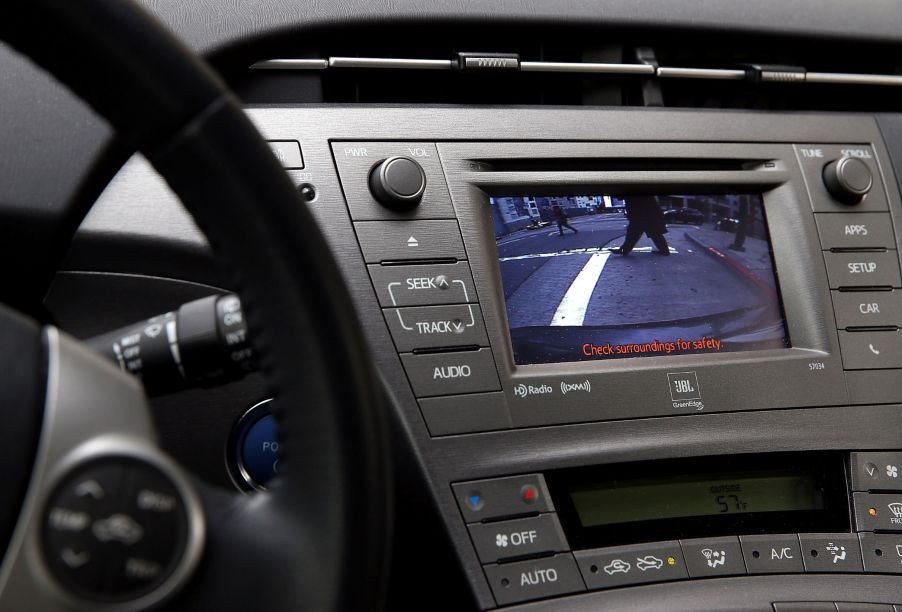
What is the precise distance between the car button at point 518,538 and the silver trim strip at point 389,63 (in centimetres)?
55

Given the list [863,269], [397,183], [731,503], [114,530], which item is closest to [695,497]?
[731,503]

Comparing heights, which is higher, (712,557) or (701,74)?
(701,74)

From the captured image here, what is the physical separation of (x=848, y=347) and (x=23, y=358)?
3.22 ft

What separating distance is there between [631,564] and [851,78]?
30.6 inches

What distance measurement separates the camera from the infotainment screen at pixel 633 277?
3.44 ft

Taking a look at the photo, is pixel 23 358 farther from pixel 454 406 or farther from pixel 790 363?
pixel 790 363

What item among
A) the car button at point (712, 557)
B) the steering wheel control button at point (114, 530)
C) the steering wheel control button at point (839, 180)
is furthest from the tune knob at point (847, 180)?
the steering wheel control button at point (114, 530)

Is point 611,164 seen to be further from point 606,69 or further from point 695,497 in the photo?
point 695,497

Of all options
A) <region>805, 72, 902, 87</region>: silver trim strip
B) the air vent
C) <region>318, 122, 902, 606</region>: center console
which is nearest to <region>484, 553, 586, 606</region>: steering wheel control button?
<region>318, 122, 902, 606</region>: center console

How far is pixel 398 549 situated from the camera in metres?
0.99

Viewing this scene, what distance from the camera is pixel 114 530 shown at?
0.51 metres

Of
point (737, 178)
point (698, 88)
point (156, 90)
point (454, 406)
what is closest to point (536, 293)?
point (454, 406)

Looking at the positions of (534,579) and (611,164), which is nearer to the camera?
(534,579)

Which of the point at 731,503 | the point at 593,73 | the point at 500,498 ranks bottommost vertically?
the point at 731,503
